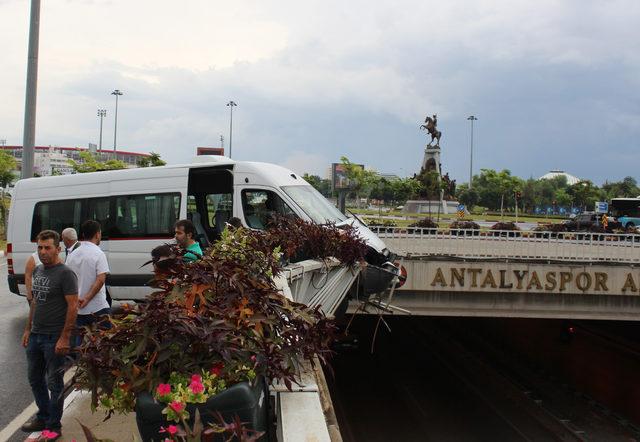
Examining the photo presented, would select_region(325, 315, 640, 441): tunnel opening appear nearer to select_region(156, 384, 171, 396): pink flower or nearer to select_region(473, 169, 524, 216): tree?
select_region(156, 384, 171, 396): pink flower

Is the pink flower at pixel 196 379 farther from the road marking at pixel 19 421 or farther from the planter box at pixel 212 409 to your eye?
the road marking at pixel 19 421

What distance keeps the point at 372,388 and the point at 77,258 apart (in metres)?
15.3

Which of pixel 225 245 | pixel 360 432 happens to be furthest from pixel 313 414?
pixel 360 432

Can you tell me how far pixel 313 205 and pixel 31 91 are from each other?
8.18 metres

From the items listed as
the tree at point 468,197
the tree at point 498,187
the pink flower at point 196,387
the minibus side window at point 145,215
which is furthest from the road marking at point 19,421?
the tree at point 468,197

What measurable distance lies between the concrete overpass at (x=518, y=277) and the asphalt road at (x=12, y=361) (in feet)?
27.2

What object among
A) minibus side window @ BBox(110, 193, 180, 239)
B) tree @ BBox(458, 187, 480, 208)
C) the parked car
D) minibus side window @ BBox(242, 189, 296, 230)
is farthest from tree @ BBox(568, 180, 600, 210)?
minibus side window @ BBox(110, 193, 180, 239)

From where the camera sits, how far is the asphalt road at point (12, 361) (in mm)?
6777

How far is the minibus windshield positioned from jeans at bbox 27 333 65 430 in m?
5.42

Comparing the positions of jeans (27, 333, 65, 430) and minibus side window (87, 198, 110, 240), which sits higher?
minibus side window (87, 198, 110, 240)

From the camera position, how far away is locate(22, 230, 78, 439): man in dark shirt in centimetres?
522

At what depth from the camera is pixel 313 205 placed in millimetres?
10859

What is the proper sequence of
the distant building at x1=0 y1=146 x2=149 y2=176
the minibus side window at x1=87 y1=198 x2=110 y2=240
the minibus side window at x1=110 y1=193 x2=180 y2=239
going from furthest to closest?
1. the distant building at x1=0 y1=146 x2=149 y2=176
2. the minibus side window at x1=87 y1=198 x2=110 y2=240
3. the minibus side window at x1=110 y1=193 x2=180 y2=239

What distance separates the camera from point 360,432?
16.5 m
